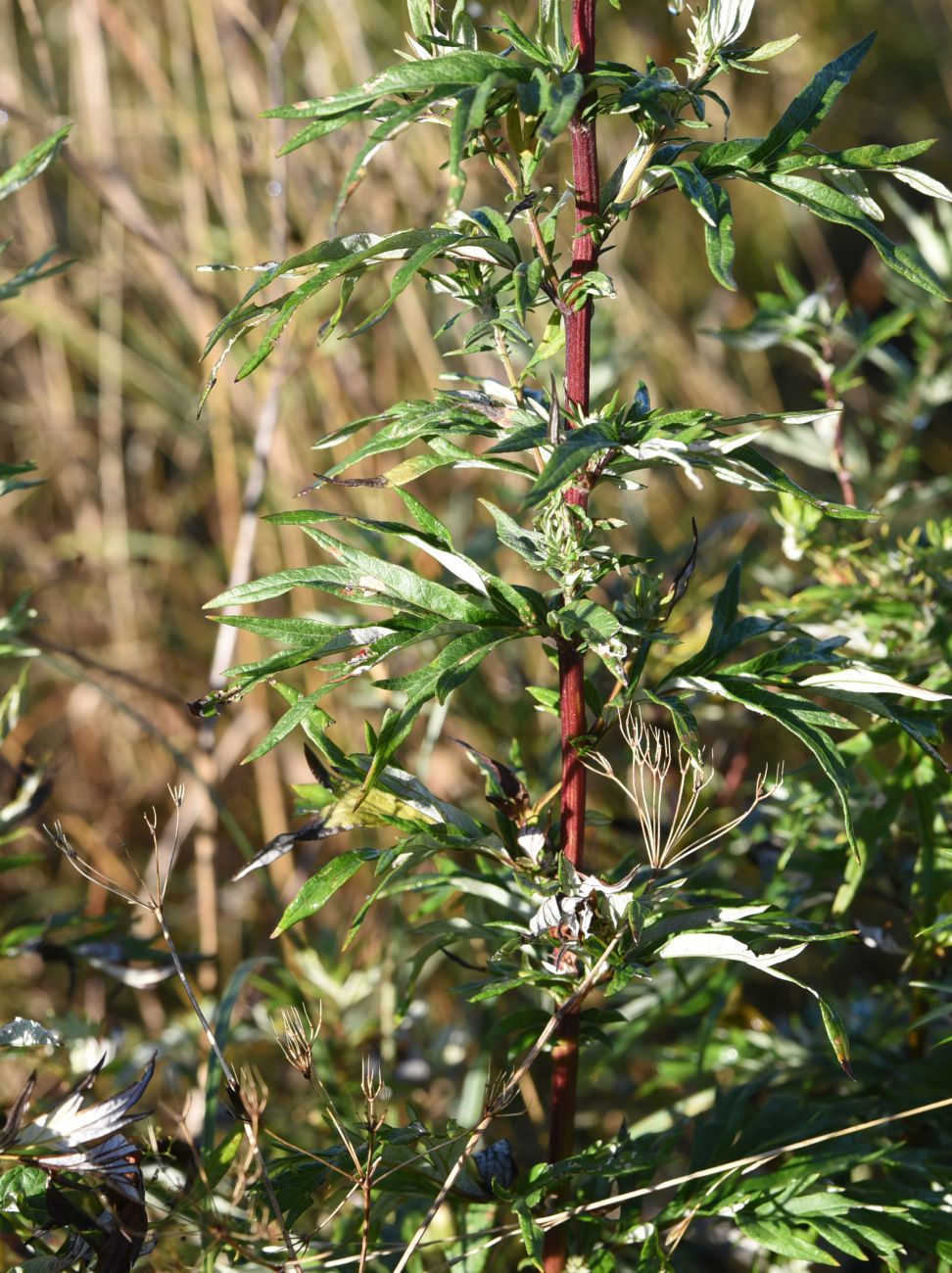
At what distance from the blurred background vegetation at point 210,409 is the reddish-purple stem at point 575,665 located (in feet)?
1.32

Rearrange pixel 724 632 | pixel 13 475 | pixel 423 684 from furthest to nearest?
pixel 13 475, pixel 724 632, pixel 423 684

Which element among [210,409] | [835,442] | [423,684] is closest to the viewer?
[423,684]

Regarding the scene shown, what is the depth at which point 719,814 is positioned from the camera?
1.30m

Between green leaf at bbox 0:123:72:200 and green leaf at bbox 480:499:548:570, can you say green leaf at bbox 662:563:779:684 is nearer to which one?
green leaf at bbox 480:499:548:570

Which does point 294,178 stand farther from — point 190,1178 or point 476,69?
point 190,1178

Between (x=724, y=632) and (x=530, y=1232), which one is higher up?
(x=724, y=632)

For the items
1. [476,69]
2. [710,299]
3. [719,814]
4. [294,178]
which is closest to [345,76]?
[294,178]

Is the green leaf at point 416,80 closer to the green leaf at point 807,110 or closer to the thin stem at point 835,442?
the green leaf at point 807,110

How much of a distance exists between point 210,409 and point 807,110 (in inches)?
52.2

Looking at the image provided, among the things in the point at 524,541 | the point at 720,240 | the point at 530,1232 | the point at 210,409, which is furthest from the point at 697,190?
the point at 210,409

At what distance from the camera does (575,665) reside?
2.58 feet

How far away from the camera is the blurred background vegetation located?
1566 mm

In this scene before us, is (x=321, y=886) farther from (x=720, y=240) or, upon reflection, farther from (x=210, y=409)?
(x=210, y=409)

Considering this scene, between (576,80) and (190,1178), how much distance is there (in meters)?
0.84
